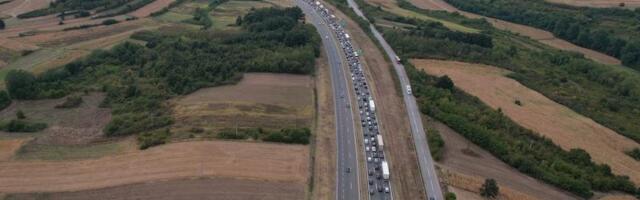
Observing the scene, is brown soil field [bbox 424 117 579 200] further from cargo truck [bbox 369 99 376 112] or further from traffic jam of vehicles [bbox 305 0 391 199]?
cargo truck [bbox 369 99 376 112]

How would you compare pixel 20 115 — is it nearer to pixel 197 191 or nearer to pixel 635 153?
pixel 197 191

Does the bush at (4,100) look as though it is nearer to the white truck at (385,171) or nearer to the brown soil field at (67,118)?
the brown soil field at (67,118)

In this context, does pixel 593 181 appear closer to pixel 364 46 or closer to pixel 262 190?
pixel 262 190

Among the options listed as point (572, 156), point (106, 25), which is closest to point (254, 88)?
point (572, 156)

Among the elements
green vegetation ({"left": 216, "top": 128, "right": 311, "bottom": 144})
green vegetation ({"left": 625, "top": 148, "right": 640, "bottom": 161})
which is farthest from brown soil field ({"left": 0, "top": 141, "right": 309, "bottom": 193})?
green vegetation ({"left": 625, "top": 148, "right": 640, "bottom": 161})

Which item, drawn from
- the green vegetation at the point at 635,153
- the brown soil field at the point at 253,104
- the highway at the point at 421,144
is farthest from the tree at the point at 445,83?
the green vegetation at the point at 635,153
